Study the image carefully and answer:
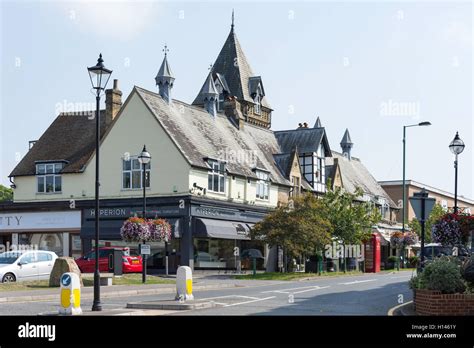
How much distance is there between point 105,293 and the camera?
2620 centimetres

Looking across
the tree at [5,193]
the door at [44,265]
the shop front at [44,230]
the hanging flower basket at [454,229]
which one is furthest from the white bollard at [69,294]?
the tree at [5,193]

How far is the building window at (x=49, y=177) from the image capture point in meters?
50.8

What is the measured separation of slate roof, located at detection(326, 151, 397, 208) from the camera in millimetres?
69312

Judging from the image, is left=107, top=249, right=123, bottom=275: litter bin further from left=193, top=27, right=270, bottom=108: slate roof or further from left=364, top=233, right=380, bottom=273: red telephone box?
left=193, top=27, right=270, bottom=108: slate roof

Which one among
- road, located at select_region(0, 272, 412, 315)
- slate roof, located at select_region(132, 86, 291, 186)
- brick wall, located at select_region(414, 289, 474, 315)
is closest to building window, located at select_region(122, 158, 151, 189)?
slate roof, located at select_region(132, 86, 291, 186)

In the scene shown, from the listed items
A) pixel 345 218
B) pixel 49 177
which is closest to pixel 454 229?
pixel 345 218

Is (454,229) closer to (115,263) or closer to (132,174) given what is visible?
(115,263)

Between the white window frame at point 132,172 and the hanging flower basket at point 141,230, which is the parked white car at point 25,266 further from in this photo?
the white window frame at point 132,172

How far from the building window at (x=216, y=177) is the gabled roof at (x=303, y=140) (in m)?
13.2

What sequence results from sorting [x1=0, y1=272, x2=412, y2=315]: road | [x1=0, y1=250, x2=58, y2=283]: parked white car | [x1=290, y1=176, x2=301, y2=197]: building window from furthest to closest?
[x1=290, y1=176, x2=301, y2=197]: building window → [x1=0, y1=250, x2=58, y2=283]: parked white car → [x1=0, y1=272, x2=412, y2=315]: road

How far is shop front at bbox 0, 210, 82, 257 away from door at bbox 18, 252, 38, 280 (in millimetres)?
16894

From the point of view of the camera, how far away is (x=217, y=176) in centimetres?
4788

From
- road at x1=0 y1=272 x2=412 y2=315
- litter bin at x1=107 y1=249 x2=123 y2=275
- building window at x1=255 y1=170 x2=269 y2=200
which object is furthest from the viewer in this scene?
building window at x1=255 y1=170 x2=269 y2=200
